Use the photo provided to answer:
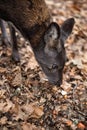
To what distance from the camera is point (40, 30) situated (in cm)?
554

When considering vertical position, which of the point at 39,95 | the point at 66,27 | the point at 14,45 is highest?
the point at 14,45

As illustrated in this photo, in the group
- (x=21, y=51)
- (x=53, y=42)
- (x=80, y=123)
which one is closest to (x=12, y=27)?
(x=21, y=51)

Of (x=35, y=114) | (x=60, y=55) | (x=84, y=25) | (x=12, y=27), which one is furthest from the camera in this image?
(x=84, y=25)

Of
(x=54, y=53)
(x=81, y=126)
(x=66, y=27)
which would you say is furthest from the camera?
(x=66, y=27)

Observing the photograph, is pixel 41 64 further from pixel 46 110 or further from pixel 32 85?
pixel 46 110

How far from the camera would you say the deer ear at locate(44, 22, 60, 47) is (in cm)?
508

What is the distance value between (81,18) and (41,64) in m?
3.02

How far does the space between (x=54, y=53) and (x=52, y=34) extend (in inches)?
18.5

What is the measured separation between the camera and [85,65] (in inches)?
258

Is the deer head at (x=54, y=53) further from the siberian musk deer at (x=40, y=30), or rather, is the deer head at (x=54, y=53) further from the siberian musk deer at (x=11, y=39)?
the siberian musk deer at (x=11, y=39)

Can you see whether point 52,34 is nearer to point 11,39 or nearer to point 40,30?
point 40,30

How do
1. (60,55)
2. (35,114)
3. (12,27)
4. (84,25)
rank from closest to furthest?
(35,114) → (60,55) → (12,27) → (84,25)

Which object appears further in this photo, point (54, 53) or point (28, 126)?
point (54, 53)

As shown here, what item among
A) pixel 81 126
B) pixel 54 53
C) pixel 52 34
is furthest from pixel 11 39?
pixel 81 126
